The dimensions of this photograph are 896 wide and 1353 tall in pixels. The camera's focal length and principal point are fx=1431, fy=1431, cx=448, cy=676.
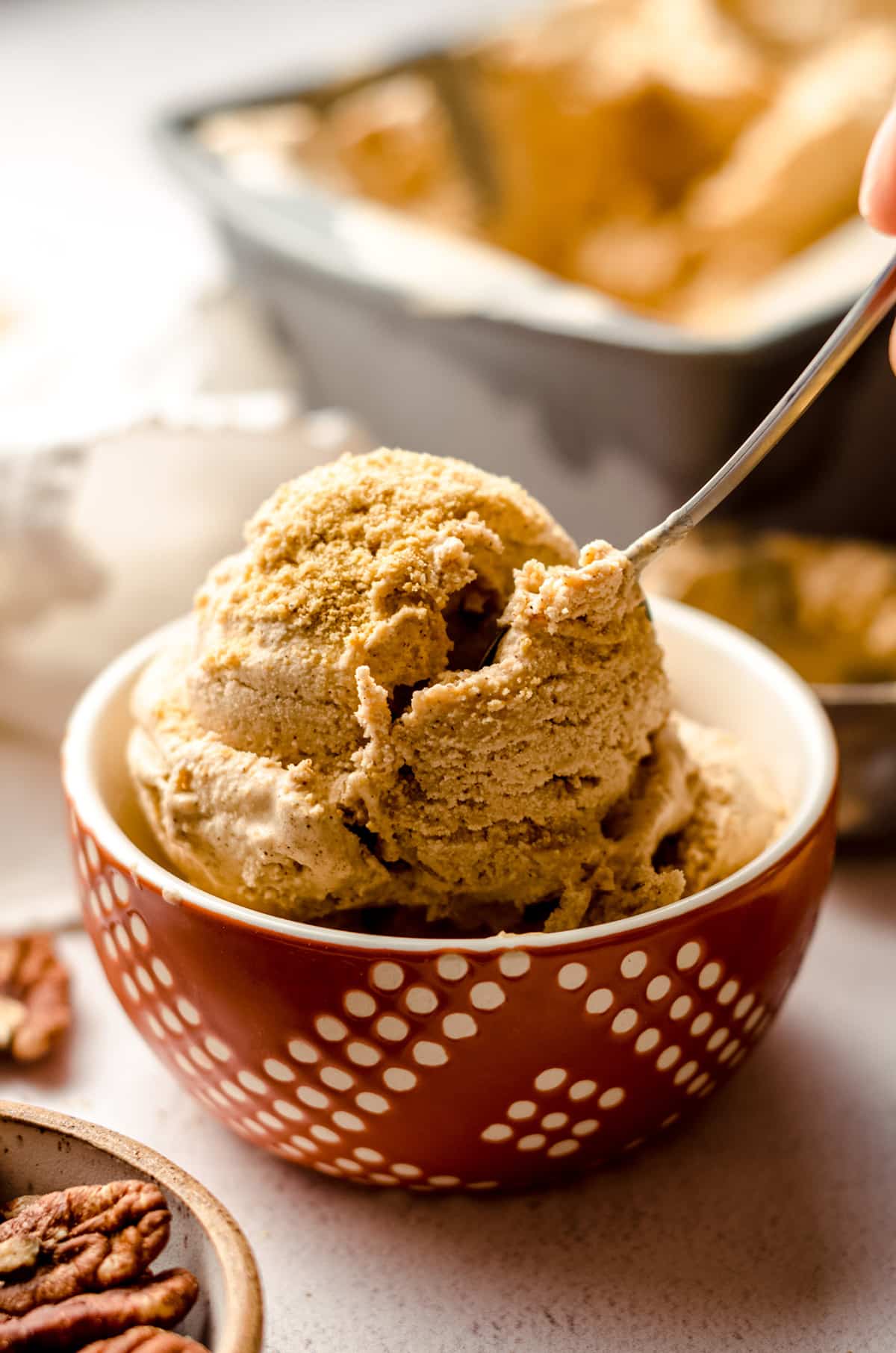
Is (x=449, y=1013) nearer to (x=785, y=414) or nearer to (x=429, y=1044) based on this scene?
(x=429, y=1044)

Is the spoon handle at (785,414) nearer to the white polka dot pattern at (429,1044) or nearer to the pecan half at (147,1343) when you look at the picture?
the white polka dot pattern at (429,1044)

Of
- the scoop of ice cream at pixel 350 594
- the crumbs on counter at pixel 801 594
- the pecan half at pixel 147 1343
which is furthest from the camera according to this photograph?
the crumbs on counter at pixel 801 594

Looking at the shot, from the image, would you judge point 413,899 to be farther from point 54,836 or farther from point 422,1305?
point 54,836

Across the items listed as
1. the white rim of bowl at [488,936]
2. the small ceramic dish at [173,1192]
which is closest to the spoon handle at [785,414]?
the white rim of bowl at [488,936]

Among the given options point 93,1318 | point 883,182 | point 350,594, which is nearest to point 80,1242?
point 93,1318

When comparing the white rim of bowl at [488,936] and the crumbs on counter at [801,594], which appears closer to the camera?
the white rim of bowl at [488,936]

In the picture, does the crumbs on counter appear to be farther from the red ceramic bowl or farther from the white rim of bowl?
the red ceramic bowl

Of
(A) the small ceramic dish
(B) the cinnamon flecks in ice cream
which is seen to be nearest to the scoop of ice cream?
(B) the cinnamon flecks in ice cream

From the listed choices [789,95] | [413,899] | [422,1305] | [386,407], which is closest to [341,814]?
[413,899]
